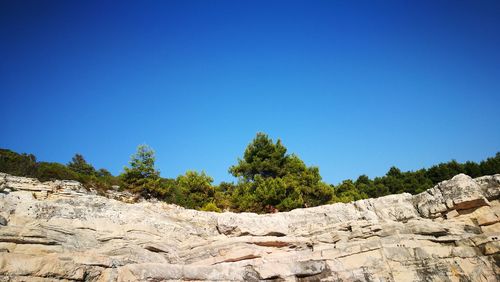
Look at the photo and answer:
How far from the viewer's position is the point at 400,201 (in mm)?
18781

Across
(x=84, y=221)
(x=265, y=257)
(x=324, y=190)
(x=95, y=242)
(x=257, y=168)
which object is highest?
(x=257, y=168)

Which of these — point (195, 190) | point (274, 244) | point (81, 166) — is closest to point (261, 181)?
point (195, 190)

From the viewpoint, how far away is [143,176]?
3956 cm

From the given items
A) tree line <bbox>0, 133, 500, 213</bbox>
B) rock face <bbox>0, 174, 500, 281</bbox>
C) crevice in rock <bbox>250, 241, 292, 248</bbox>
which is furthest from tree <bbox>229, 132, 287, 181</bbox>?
crevice in rock <bbox>250, 241, 292, 248</bbox>

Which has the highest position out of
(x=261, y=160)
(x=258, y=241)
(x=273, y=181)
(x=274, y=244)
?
(x=261, y=160)

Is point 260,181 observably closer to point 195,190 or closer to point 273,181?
point 273,181

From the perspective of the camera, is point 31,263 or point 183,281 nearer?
point 31,263

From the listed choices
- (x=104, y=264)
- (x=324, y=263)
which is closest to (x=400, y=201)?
(x=324, y=263)

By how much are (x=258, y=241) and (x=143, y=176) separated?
27.1m

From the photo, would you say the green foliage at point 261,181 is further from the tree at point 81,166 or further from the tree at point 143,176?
the tree at point 81,166

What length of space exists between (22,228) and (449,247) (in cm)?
1844

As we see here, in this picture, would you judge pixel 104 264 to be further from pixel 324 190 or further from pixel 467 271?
pixel 324 190

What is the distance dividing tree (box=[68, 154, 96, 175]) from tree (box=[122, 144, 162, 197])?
3275cm

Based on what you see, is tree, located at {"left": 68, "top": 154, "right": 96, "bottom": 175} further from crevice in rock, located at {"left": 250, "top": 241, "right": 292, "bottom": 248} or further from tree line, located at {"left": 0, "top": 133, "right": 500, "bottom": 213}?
crevice in rock, located at {"left": 250, "top": 241, "right": 292, "bottom": 248}
